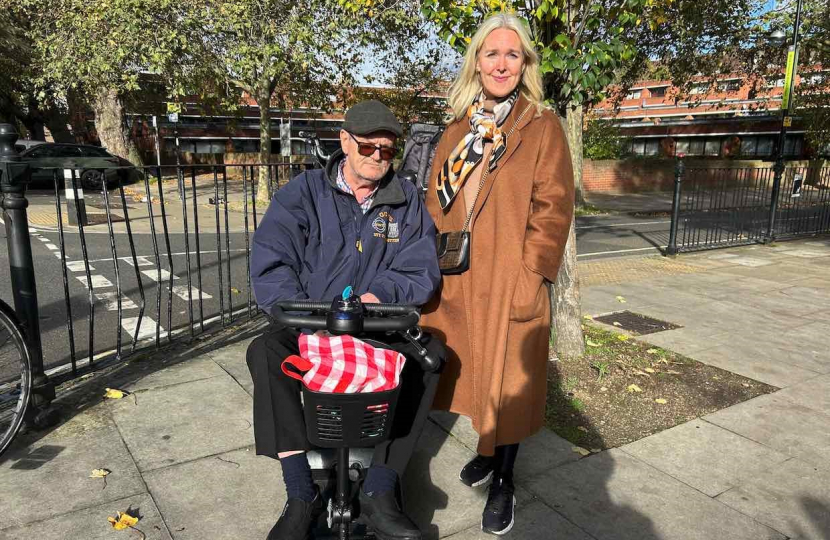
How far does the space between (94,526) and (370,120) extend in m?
1.95

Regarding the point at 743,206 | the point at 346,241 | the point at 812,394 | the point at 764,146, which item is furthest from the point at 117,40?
the point at 764,146

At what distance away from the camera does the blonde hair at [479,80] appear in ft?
7.92

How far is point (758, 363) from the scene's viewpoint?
15.1 ft

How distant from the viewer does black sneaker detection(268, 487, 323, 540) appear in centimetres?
208

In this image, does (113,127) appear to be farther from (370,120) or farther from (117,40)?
(370,120)

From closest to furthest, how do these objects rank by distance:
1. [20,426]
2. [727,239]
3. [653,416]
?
1. [20,426]
2. [653,416]
3. [727,239]

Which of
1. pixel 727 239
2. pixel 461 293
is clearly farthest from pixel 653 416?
pixel 727 239

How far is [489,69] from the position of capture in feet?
7.95

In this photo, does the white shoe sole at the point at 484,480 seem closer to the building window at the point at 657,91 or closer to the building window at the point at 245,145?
the building window at the point at 245,145

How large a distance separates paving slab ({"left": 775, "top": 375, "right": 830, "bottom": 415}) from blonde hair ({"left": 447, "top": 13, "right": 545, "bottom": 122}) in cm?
282

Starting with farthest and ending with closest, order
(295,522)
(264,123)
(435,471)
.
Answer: (264,123) → (435,471) → (295,522)

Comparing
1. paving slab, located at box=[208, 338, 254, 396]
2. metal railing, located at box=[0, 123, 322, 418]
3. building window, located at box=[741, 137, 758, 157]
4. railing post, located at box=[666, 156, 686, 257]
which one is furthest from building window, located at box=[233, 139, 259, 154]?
paving slab, located at box=[208, 338, 254, 396]

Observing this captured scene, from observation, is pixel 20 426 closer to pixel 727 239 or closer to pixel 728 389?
pixel 728 389

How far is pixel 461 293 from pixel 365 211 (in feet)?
1.75
